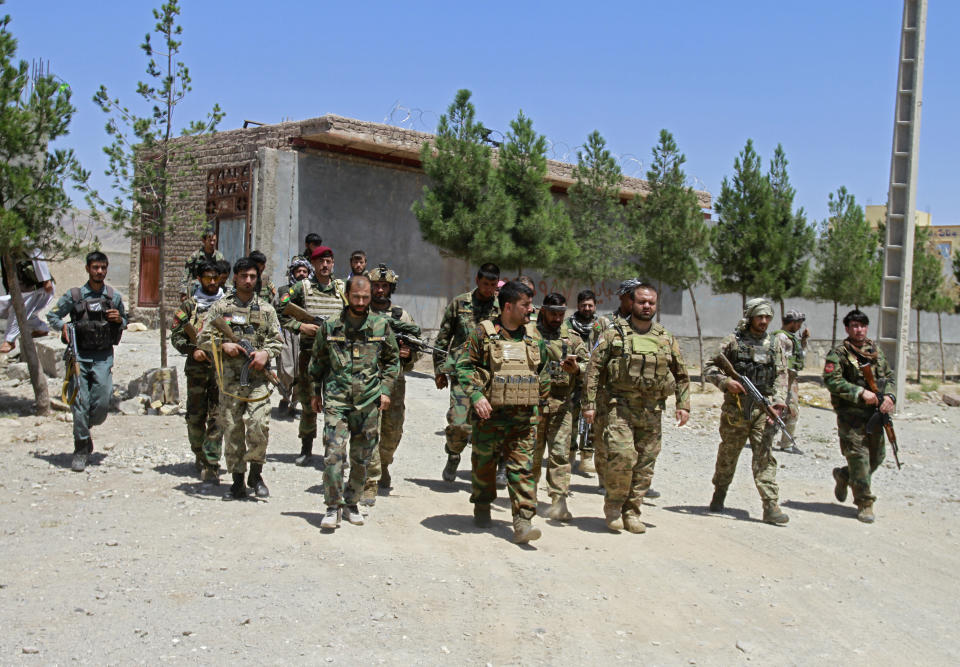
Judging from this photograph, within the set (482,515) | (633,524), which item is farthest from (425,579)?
(633,524)

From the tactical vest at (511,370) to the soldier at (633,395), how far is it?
0.73m

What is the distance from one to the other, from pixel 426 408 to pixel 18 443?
538 cm

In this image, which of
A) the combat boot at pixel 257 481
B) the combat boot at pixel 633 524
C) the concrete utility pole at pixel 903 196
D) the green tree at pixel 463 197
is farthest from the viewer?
the green tree at pixel 463 197

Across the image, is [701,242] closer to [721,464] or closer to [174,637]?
[721,464]

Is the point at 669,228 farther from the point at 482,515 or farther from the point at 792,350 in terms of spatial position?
the point at 482,515

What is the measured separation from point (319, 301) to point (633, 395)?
327 centimetres

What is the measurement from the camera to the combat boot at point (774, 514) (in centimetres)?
716

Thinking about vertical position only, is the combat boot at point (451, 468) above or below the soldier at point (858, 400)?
below

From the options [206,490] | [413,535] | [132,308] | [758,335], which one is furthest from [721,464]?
[132,308]

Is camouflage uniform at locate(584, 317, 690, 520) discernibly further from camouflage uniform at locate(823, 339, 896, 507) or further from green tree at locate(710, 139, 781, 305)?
green tree at locate(710, 139, 781, 305)

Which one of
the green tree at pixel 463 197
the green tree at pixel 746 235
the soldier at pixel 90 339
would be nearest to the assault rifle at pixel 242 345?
the soldier at pixel 90 339

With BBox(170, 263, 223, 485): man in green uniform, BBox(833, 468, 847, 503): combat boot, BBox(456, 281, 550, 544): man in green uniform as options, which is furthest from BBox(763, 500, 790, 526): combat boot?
BBox(170, 263, 223, 485): man in green uniform

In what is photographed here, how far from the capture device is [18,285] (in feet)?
30.7

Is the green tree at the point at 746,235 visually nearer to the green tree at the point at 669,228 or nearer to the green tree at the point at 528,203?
the green tree at the point at 669,228
